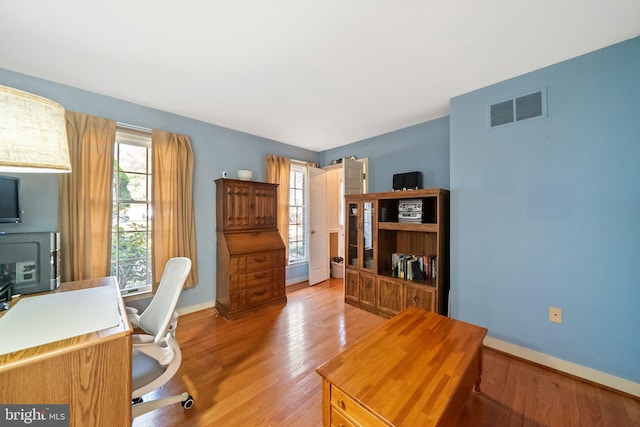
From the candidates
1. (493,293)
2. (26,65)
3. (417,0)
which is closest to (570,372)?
(493,293)

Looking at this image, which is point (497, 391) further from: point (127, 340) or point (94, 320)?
point (94, 320)

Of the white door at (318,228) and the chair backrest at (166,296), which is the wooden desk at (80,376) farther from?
the white door at (318,228)

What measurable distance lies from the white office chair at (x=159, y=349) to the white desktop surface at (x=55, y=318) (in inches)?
9.4

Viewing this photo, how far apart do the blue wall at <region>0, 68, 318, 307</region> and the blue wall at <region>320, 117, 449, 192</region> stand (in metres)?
1.41

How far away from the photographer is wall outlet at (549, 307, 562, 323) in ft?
6.20

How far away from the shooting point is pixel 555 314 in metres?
1.91

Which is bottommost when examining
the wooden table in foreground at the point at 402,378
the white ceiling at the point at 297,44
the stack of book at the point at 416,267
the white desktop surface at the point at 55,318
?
the wooden table in foreground at the point at 402,378

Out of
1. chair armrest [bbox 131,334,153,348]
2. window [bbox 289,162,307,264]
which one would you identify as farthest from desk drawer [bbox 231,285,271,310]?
chair armrest [bbox 131,334,153,348]

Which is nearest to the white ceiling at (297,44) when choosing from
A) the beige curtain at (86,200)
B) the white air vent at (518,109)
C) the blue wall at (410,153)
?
the white air vent at (518,109)

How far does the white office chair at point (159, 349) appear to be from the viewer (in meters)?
1.27

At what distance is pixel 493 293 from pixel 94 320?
3.05 metres

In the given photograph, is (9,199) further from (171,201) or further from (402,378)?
(402,378)

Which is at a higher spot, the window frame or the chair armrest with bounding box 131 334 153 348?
the window frame

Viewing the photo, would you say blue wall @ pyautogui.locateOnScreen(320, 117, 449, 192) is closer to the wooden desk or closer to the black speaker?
the black speaker
